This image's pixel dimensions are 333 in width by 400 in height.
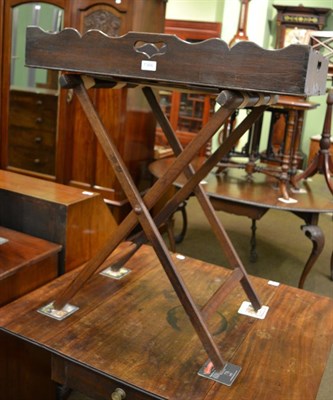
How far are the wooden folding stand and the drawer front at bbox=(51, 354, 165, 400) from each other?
188 mm

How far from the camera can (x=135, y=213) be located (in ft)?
4.24

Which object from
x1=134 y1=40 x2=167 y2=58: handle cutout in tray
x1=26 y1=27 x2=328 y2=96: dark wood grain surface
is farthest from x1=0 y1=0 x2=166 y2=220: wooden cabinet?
x1=134 y1=40 x2=167 y2=58: handle cutout in tray

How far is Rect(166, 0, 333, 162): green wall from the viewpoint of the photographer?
19.7ft

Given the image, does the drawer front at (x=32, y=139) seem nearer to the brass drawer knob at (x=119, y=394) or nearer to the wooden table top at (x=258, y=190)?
the wooden table top at (x=258, y=190)

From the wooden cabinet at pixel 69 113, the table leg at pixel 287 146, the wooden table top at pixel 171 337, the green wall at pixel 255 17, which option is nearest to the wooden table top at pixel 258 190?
the table leg at pixel 287 146

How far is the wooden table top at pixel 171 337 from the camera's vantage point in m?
1.20

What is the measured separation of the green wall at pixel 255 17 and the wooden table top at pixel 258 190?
285cm

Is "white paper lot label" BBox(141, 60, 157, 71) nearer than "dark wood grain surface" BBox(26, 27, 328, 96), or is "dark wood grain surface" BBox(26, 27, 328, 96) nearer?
"dark wood grain surface" BBox(26, 27, 328, 96)

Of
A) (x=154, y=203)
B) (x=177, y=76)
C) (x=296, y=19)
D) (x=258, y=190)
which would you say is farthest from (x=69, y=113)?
(x=296, y=19)

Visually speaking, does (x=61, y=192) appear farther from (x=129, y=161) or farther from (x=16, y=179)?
(x=129, y=161)

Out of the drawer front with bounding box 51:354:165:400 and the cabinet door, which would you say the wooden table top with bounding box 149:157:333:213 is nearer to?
the cabinet door

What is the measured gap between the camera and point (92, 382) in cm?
125

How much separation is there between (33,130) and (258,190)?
1.72 meters

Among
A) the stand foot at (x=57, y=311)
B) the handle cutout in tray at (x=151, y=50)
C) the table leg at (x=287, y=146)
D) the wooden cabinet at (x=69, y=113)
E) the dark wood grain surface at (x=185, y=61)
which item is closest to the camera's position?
the dark wood grain surface at (x=185, y=61)
